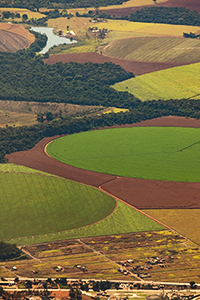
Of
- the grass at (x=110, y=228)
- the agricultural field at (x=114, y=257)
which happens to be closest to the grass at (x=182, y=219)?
the agricultural field at (x=114, y=257)

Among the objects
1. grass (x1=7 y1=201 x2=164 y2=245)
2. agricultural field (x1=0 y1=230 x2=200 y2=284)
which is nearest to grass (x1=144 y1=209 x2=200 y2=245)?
agricultural field (x1=0 y1=230 x2=200 y2=284)

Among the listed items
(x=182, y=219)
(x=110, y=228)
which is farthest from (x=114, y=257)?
(x=182, y=219)

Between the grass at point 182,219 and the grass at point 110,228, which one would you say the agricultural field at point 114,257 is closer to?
the grass at point 110,228

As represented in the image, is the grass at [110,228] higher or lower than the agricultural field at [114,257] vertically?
higher

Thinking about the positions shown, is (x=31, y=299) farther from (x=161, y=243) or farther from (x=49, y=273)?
(x=161, y=243)

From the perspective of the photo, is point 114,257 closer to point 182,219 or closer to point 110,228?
point 110,228

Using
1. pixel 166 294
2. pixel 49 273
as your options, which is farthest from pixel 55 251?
pixel 166 294
